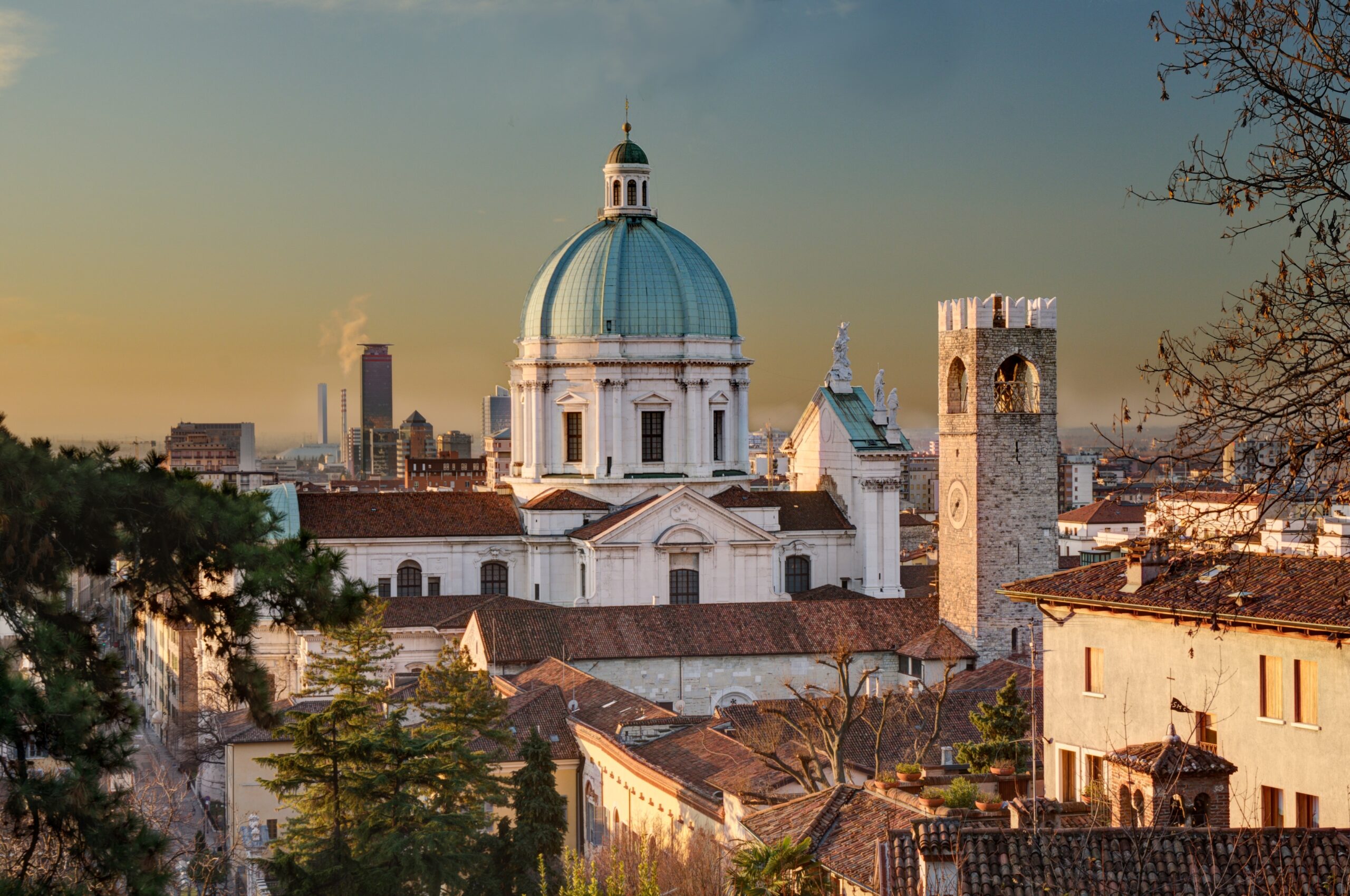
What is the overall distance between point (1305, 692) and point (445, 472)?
11999 centimetres

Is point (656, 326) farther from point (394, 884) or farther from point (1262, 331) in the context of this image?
point (1262, 331)

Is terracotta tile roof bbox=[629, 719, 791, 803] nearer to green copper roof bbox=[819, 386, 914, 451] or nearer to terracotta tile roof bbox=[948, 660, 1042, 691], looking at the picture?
terracotta tile roof bbox=[948, 660, 1042, 691]

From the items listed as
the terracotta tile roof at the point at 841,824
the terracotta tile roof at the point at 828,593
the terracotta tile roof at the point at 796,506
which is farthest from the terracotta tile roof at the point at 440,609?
the terracotta tile roof at the point at 841,824

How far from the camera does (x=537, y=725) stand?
117 ft

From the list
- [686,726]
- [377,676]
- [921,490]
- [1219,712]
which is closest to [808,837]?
[1219,712]

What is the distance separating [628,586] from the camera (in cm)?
5234

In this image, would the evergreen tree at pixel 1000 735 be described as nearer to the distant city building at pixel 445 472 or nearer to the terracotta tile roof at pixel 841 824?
the terracotta tile roof at pixel 841 824

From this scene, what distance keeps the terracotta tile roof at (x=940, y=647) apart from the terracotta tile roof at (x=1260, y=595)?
2180cm

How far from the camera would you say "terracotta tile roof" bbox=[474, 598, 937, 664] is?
4409 cm

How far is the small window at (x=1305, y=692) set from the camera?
66.8 feet

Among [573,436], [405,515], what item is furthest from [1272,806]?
[573,436]

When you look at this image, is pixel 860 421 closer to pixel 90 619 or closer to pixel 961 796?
pixel 961 796

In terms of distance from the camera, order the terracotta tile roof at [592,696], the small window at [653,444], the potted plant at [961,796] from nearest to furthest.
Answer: the potted plant at [961,796] < the terracotta tile roof at [592,696] < the small window at [653,444]

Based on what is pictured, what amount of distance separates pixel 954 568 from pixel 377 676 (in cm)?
1511
